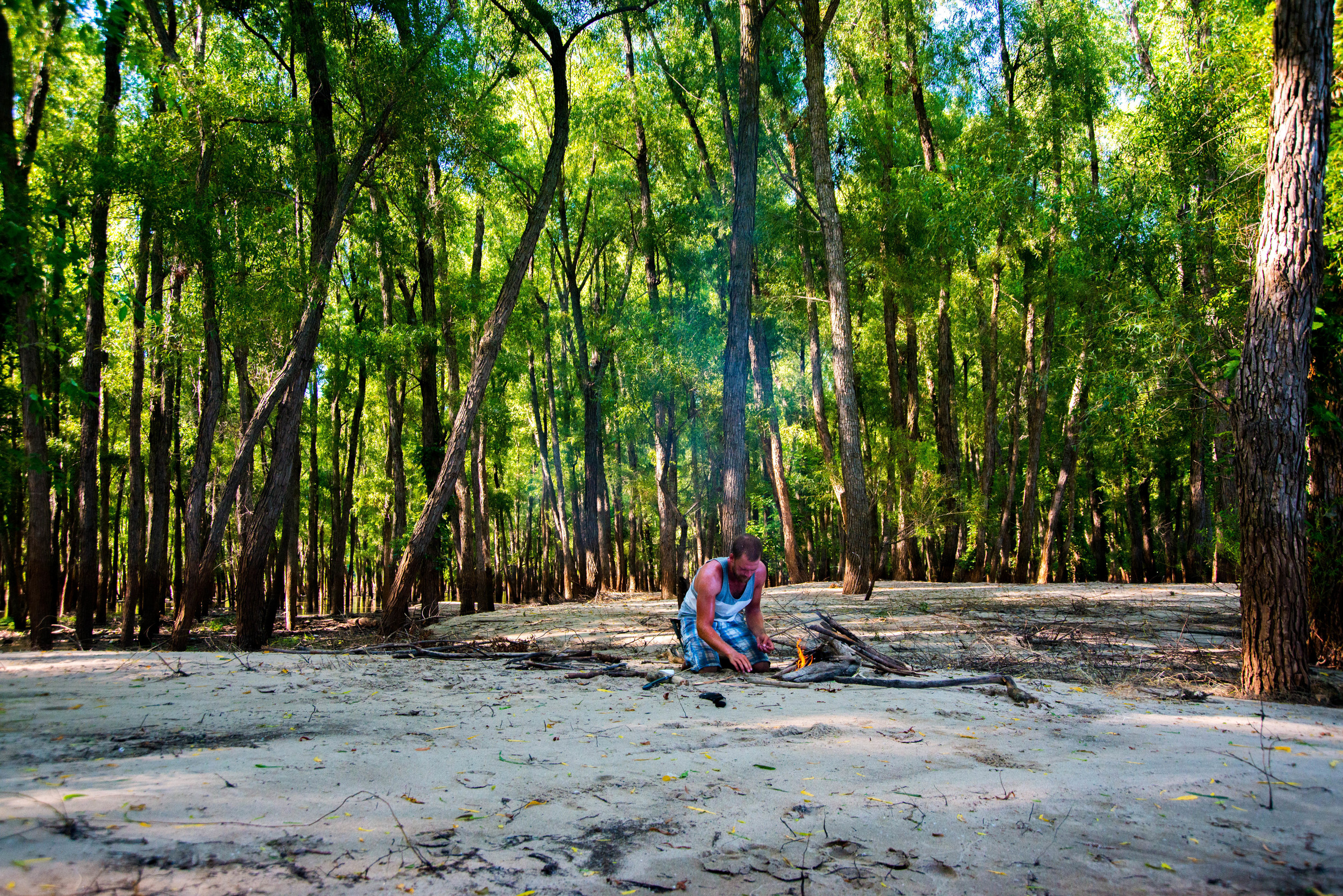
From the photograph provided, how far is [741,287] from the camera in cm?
1055

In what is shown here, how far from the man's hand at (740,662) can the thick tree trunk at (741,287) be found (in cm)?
439

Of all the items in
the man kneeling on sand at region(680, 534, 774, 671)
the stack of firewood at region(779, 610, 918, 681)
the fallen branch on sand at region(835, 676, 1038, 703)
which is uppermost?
the man kneeling on sand at region(680, 534, 774, 671)

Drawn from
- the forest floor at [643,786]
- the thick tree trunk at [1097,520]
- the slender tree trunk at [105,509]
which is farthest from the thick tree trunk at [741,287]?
the thick tree trunk at [1097,520]

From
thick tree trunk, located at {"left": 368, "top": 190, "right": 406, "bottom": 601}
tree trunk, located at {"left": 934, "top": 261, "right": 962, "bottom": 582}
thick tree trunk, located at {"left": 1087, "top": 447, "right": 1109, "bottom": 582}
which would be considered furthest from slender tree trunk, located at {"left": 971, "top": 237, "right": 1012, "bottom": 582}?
thick tree trunk, located at {"left": 368, "top": 190, "right": 406, "bottom": 601}

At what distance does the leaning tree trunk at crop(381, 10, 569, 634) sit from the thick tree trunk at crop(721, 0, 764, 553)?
2677 millimetres

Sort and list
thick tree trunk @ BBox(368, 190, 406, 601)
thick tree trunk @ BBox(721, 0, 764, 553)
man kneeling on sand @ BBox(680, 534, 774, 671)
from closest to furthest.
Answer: man kneeling on sand @ BBox(680, 534, 774, 671) → thick tree trunk @ BBox(721, 0, 764, 553) → thick tree trunk @ BBox(368, 190, 406, 601)

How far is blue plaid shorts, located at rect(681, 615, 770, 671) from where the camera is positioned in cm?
606

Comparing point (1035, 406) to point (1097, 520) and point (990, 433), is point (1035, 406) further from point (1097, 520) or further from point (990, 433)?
point (1097, 520)

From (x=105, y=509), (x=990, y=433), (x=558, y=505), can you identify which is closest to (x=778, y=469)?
(x=990, y=433)

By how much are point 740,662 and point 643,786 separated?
102 inches

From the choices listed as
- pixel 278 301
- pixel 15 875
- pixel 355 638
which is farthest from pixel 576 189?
pixel 15 875

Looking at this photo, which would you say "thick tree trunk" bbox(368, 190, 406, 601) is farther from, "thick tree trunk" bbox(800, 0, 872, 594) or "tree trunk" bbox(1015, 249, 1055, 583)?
"tree trunk" bbox(1015, 249, 1055, 583)

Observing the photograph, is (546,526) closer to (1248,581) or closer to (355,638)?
(355,638)

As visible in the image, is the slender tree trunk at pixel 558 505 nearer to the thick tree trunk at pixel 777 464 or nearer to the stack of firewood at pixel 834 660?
the thick tree trunk at pixel 777 464
